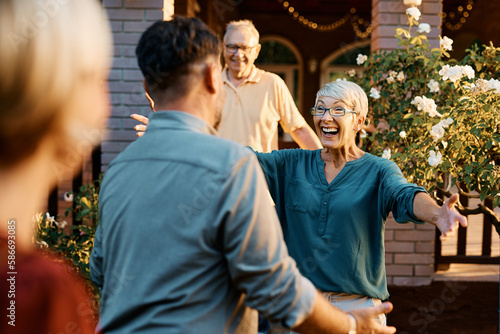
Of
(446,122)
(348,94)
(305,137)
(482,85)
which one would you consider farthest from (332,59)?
(348,94)

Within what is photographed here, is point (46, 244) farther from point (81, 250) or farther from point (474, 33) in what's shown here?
point (474, 33)

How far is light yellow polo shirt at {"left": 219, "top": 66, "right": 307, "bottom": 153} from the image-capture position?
149 inches

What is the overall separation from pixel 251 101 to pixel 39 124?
119 inches

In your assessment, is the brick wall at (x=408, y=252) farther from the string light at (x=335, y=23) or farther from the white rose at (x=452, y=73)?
the string light at (x=335, y=23)

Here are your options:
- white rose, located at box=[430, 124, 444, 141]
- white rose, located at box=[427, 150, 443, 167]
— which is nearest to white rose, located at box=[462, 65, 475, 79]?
white rose, located at box=[430, 124, 444, 141]

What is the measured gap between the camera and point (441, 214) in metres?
1.83

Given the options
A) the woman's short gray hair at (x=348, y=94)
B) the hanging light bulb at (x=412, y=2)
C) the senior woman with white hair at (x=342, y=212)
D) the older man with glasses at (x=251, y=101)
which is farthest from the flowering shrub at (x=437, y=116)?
the senior woman with white hair at (x=342, y=212)

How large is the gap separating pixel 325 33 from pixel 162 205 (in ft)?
37.7

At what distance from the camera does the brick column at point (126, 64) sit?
453 centimetres

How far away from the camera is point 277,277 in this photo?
3.94ft

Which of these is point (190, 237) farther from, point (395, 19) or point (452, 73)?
point (395, 19)

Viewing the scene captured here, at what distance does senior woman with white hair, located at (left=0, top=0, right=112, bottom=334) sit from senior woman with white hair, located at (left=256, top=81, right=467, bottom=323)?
1.51 metres

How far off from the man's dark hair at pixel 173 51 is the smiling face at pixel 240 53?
96.6 inches

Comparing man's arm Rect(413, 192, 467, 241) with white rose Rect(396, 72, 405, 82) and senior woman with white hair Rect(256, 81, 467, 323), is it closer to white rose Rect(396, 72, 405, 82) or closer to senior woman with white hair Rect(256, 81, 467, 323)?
senior woman with white hair Rect(256, 81, 467, 323)
